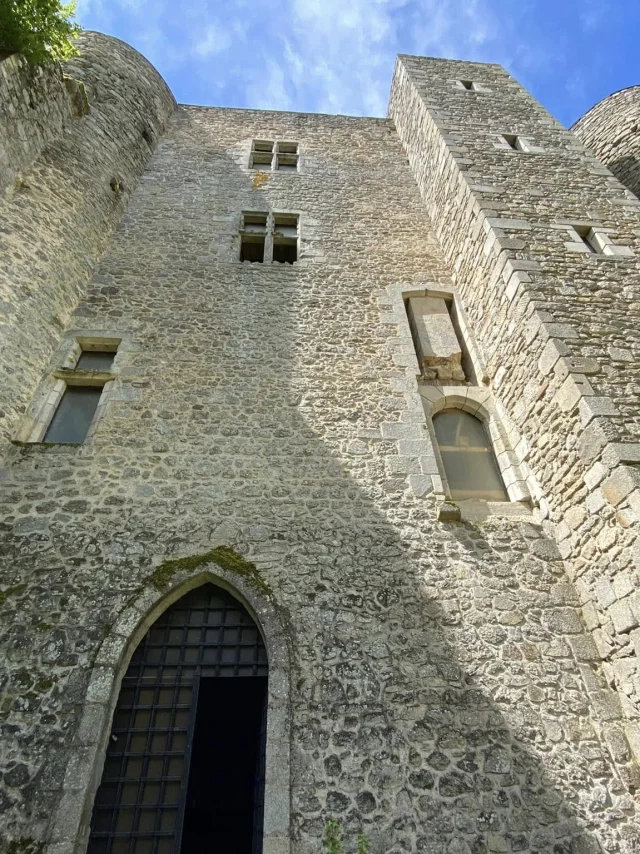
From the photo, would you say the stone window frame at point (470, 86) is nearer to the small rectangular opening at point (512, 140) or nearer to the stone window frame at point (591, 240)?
the small rectangular opening at point (512, 140)

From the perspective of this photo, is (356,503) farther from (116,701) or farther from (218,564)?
(116,701)

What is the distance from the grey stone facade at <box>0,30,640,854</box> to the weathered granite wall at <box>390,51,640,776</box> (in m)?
0.03

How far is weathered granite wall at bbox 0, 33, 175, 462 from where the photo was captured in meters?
4.99

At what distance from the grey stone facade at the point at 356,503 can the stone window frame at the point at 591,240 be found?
0.22 feet

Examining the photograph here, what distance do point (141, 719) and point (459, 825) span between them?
2.31 m

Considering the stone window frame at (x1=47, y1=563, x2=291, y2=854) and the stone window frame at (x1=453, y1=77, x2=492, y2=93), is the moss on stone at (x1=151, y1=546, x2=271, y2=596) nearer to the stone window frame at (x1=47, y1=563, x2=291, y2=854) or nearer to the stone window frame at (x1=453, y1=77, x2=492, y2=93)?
the stone window frame at (x1=47, y1=563, x2=291, y2=854)

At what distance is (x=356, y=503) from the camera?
14.6 feet

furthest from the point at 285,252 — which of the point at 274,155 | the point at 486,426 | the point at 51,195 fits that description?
the point at 486,426

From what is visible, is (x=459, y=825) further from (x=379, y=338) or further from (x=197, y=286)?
(x=197, y=286)

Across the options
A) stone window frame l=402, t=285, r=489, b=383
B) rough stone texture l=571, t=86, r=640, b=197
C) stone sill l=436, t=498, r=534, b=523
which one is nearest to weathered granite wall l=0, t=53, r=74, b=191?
stone window frame l=402, t=285, r=489, b=383

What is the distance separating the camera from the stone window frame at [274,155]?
921 cm

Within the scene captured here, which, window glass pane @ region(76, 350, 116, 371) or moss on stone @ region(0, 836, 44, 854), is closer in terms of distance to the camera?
moss on stone @ region(0, 836, 44, 854)

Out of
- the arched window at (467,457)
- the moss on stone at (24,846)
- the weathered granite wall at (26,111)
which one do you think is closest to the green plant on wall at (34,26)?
the weathered granite wall at (26,111)

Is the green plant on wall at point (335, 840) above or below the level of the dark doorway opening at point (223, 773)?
below
